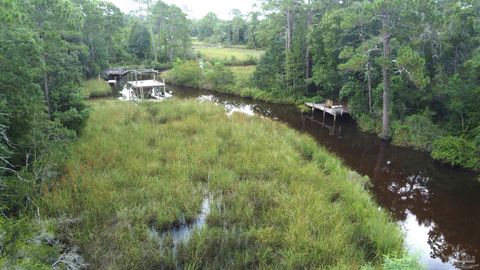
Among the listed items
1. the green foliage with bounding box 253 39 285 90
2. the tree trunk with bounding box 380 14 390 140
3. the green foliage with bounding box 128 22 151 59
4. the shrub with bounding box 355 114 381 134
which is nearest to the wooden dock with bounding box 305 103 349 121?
the shrub with bounding box 355 114 381 134

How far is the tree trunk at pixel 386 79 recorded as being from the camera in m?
15.9

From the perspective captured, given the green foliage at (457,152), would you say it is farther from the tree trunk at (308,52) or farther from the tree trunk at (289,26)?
the tree trunk at (289,26)

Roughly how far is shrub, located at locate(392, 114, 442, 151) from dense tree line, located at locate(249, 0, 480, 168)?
0.04 meters

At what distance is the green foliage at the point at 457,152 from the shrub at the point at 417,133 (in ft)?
2.11

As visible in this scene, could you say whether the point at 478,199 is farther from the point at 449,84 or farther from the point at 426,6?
the point at 426,6

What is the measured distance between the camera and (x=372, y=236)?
304 inches

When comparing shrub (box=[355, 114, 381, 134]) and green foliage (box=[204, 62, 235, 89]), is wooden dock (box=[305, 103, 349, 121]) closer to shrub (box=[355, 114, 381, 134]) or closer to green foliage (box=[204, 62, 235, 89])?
shrub (box=[355, 114, 381, 134])

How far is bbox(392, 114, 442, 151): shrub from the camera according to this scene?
1605 centimetres

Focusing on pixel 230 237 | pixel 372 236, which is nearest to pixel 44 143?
pixel 230 237

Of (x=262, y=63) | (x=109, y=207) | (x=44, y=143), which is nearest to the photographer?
(x=109, y=207)

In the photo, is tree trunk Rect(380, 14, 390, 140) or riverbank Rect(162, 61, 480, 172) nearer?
riverbank Rect(162, 61, 480, 172)

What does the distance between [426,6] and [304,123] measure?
344 inches

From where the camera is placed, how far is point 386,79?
16.8 metres

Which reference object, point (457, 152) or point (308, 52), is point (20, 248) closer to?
point (457, 152)
